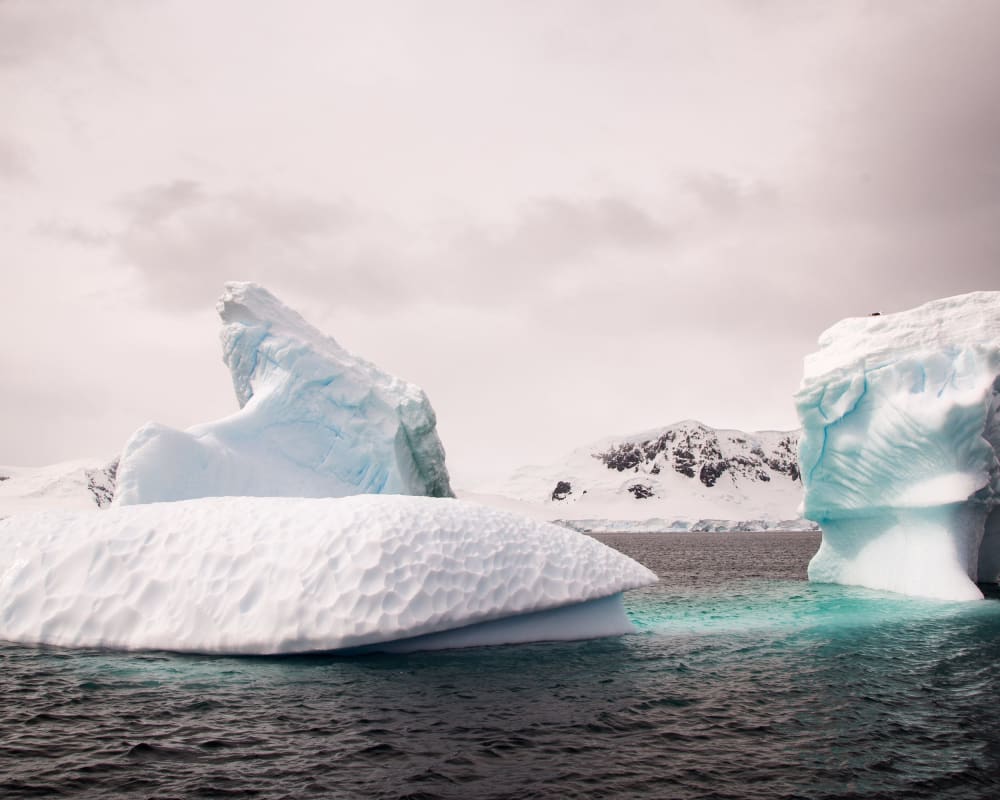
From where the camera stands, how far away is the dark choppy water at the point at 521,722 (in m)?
7.24

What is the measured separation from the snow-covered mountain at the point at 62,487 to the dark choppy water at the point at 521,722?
63187 millimetres

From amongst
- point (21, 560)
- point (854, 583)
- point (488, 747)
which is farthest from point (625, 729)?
point (854, 583)

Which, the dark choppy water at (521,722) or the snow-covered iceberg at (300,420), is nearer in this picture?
the dark choppy water at (521,722)

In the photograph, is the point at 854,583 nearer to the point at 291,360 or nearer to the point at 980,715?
the point at 980,715

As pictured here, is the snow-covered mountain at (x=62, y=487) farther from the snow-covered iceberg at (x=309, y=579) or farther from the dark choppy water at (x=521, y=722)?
the dark choppy water at (x=521, y=722)

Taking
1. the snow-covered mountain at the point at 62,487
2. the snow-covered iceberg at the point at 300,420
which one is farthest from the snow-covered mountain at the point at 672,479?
the snow-covered iceberg at the point at 300,420

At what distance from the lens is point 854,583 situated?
25.2m

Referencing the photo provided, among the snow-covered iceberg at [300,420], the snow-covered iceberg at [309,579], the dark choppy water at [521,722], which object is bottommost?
the dark choppy water at [521,722]

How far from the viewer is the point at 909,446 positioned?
872 inches

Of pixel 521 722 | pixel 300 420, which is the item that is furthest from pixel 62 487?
pixel 521 722

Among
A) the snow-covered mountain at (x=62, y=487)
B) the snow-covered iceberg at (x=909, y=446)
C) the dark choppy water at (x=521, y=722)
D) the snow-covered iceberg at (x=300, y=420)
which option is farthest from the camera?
the snow-covered mountain at (x=62, y=487)

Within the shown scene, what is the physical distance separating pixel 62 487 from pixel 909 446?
9951 cm

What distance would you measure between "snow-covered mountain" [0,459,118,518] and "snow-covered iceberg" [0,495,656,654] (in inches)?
2299

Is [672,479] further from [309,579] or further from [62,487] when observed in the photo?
[309,579]
